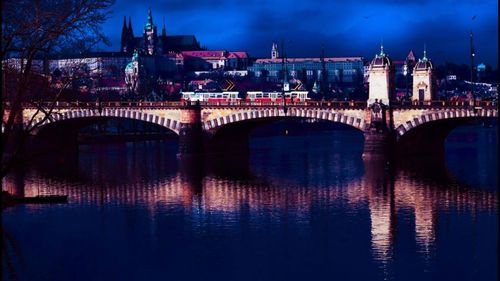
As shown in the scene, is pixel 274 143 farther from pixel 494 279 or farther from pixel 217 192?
pixel 494 279

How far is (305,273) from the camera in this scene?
918 inches

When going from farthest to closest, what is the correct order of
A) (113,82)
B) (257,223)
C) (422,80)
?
(113,82)
(422,80)
(257,223)

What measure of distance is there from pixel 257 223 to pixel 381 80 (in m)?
28.5

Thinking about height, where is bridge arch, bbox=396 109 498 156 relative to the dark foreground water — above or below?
above

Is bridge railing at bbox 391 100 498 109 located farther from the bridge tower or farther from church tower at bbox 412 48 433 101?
the bridge tower

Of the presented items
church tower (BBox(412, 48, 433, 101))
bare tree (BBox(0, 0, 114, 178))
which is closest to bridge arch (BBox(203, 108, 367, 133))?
church tower (BBox(412, 48, 433, 101))

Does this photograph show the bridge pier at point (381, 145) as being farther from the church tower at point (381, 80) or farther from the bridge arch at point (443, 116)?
the church tower at point (381, 80)

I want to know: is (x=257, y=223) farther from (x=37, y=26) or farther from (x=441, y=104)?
(x=441, y=104)

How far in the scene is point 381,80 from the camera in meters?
58.0

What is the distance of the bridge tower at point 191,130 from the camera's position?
60.3 meters

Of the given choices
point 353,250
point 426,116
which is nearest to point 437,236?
point 353,250

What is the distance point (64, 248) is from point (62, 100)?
4418 cm

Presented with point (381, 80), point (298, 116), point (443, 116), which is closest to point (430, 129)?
point (381, 80)

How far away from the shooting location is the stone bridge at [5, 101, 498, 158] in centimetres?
5350
